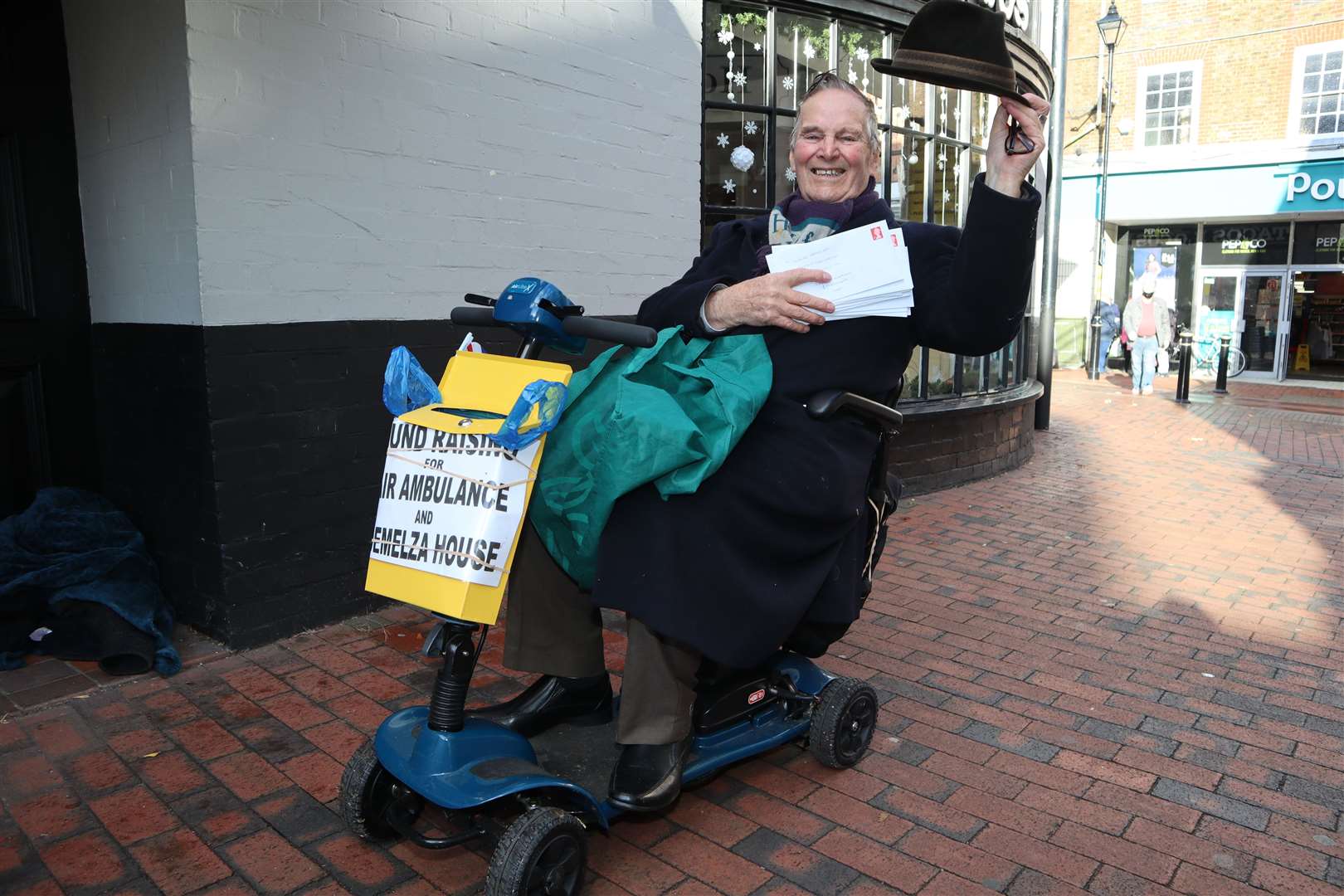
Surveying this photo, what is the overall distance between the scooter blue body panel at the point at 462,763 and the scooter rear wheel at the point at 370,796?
9 cm

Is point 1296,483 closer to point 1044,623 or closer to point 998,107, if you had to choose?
point 1044,623

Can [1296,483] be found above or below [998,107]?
below

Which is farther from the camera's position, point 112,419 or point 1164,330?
point 1164,330

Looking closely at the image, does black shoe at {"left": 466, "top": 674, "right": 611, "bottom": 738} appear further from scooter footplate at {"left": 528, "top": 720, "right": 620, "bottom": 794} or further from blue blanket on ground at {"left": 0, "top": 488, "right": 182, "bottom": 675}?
blue blanket on ground at {"left": 0, "top": 488, "right": 182, "bottom": 675}

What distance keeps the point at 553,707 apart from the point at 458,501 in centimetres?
91

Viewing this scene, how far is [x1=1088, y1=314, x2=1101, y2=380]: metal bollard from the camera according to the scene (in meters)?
17.2

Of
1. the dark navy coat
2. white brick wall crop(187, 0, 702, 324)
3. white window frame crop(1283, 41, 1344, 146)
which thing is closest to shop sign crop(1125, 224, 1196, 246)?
white window frame crop(1283, 41, 1344, 146)

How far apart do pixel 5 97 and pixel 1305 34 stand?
1923cm

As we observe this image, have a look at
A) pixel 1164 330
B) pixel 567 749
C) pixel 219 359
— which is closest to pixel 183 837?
pixel 567 749

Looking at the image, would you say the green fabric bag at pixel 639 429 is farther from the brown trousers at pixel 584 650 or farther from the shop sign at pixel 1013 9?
the shop sign at pixel 1013 9

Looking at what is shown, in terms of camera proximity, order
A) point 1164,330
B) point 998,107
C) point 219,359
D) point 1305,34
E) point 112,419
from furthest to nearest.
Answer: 1. point 1305,34
2. point 1164,330
3. point 112,419
4. point 219,359
5. point 998,107

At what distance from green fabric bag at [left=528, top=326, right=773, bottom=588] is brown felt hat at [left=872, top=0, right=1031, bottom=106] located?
0.78m

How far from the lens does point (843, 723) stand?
9.40 ft

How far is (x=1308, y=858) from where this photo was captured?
250 cm
